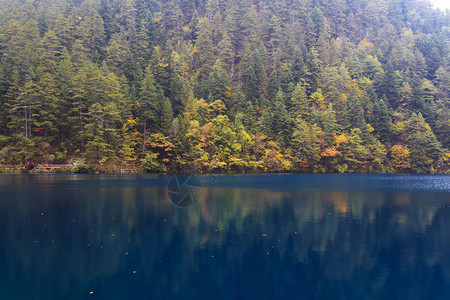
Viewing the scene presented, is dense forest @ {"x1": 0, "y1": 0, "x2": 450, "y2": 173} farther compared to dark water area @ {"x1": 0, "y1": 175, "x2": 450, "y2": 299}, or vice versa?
dense forest @ {"x1": 0, "y1": 0, "x2": 450, "y2": 173}

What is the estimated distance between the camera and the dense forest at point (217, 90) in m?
74.6

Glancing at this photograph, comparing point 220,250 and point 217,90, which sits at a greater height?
point 217,90

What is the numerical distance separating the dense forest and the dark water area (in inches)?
1741

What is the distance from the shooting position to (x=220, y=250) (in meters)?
18.9

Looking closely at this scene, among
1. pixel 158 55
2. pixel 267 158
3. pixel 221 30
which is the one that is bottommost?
pixel 267 158

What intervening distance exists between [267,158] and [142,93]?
3112 centimetres

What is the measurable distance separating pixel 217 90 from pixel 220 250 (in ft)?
263

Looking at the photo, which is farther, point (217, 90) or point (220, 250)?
point (217, 90)

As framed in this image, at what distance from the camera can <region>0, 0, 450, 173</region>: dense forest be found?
7462cm

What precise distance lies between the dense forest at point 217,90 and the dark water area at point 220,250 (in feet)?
145

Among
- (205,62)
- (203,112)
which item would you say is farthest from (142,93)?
(205,62)

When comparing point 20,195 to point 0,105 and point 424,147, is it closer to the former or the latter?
point 0,105

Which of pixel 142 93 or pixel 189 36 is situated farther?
pixel 189 36

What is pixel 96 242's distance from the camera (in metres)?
20.0
